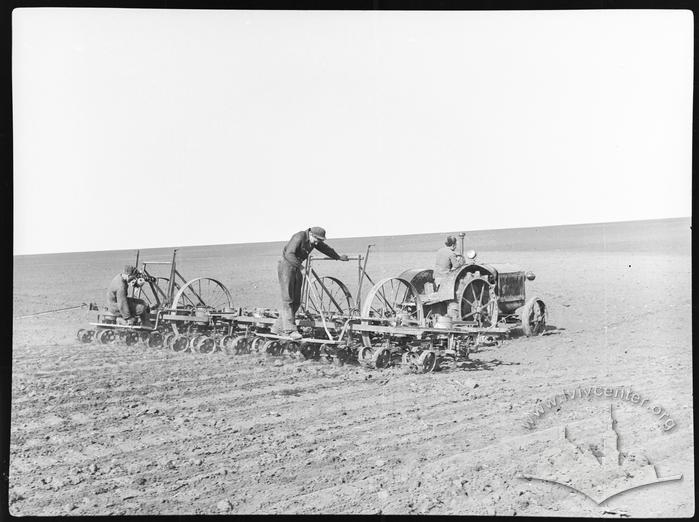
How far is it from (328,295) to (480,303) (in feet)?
5.40

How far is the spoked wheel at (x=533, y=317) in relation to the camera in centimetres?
775

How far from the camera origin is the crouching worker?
7499 millimetres

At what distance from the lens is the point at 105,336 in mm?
8344

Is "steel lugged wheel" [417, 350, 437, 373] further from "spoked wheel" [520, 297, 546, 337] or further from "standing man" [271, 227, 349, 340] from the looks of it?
"spoked wheel" [520, 297, 546, 337]

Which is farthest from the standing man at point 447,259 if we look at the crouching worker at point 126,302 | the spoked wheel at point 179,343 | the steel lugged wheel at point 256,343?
the crouching worker at point 126,302

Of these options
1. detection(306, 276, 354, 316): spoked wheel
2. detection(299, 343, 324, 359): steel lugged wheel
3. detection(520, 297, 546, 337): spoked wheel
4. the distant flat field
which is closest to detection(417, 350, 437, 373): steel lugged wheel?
the distant flat field

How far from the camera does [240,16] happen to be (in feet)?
20.9

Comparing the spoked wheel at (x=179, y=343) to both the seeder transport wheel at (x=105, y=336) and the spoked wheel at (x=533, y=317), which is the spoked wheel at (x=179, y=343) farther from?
the spoked wheel at (x=533, y=317)

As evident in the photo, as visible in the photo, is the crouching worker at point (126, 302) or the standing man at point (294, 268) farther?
the crouching worker at point (126, 302)

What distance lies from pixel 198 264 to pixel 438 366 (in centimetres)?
267

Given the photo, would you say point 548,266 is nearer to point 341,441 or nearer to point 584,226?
point 584,226

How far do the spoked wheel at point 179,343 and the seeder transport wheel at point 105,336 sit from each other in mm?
823

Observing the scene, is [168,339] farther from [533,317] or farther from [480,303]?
[533,317]

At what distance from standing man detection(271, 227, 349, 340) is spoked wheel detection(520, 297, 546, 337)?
2.25 metres
